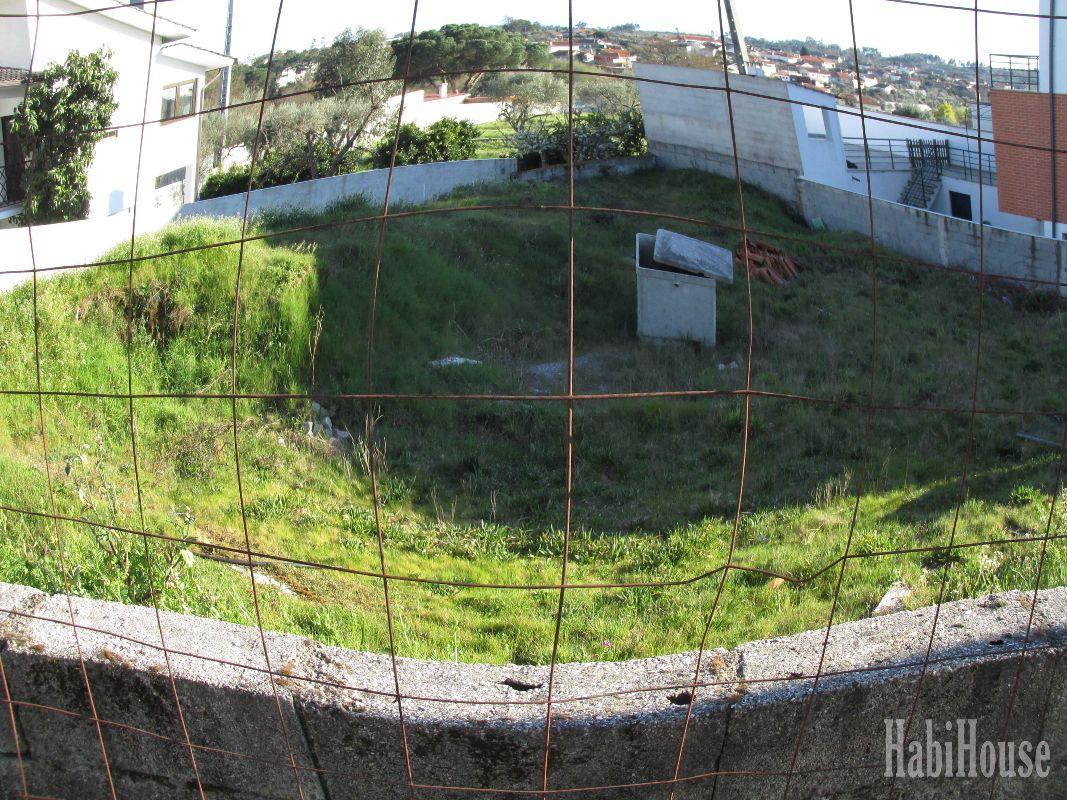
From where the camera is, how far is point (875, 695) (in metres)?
→ 2.06

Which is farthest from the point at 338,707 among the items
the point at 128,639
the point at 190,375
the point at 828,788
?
the point at 190,375

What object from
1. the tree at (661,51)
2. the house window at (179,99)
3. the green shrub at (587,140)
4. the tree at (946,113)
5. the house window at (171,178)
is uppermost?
the tree at (661,51)

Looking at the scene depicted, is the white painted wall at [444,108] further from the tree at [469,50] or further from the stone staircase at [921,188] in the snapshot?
the stone staircase at [921,188]

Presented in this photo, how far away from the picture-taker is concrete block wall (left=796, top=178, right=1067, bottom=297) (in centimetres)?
1250

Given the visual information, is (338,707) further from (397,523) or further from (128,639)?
(397,523)

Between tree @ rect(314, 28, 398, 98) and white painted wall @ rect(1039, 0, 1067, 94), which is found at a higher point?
tree @ rect(314, 28, 398, 98)

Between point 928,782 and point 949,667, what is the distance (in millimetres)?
251

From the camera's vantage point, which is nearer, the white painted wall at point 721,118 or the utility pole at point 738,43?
the white painted wall at point 721,118

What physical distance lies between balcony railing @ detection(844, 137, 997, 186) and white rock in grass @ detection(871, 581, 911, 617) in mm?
16084

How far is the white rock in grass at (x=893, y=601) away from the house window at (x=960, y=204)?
16927 mm

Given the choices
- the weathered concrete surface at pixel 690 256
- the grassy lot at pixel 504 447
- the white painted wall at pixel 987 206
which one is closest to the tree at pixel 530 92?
the white painted wall at pixel 987 206

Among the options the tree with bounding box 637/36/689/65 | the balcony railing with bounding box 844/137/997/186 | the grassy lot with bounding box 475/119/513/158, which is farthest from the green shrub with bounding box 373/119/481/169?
the balcony railing with bounding box 844/137/997/186

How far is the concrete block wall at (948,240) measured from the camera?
12.5 metres

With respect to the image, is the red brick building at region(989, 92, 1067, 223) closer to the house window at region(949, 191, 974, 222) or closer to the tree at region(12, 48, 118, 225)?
the house window at region(949, 191, 974, 222)
